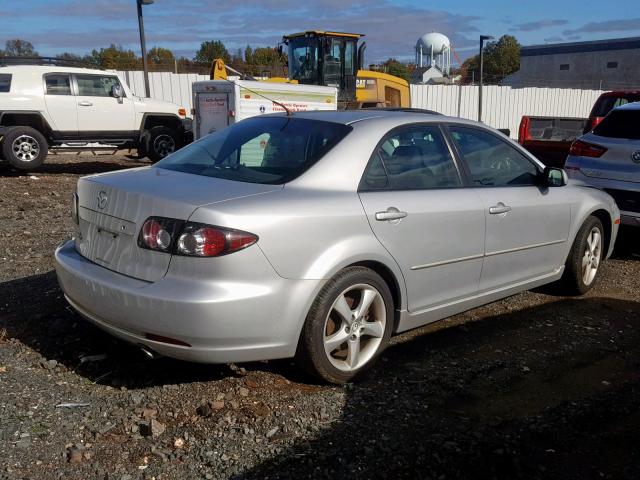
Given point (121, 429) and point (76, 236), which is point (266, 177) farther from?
point (121, 429)

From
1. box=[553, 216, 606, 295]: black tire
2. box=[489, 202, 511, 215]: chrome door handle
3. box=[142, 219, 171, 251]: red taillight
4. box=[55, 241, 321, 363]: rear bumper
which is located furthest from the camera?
box=[553, 216, 606, 295]: black tire

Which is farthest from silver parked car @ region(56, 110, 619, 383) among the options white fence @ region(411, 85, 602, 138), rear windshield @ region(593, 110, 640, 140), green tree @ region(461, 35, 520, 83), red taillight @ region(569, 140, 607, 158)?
green tree @ region(461, 35, 520, 83)

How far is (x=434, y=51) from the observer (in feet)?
189

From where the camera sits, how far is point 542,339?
4.56 metres

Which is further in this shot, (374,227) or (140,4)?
(140,4)

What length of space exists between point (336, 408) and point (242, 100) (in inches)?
382

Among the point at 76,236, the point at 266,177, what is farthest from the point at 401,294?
the point at 76,236

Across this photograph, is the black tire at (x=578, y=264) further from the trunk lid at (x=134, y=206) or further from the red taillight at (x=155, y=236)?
the red taillight at (x=155, y=236)

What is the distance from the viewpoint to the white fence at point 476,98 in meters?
22.0

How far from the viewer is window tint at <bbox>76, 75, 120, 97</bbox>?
13.5 metres

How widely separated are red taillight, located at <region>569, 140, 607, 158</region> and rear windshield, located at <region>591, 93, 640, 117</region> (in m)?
3.51

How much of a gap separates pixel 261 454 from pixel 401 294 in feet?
4.50

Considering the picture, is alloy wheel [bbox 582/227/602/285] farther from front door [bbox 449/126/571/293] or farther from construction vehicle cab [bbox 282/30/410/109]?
construction vehicle cab [bbox 282/30/410/109]

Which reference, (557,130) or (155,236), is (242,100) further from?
(155,236)
